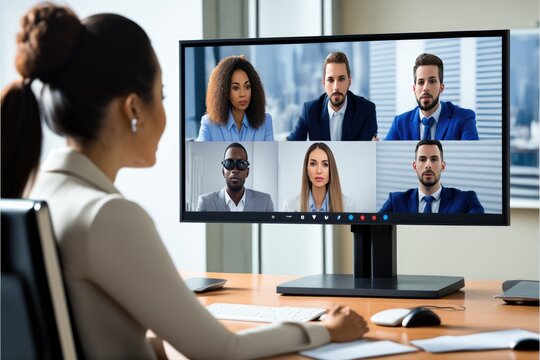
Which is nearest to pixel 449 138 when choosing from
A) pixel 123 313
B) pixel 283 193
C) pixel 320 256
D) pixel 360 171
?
pixel 360 171

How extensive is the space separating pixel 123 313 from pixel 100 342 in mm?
52

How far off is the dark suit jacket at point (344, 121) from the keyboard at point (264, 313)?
415 mm

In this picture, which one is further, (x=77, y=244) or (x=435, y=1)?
(x=435, y=1)

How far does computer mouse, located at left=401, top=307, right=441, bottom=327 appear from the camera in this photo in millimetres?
1562

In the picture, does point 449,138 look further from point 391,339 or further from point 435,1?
point 435,1

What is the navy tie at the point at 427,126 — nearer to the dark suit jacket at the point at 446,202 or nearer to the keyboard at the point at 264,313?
the dark suit jacket at the point at 446,202

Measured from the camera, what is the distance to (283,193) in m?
1.97

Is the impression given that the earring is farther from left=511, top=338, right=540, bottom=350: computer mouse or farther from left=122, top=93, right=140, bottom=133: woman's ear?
left=511, top=338, right=540, bottom=350: computer mouse

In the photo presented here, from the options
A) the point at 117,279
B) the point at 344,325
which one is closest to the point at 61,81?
the point at 117,279

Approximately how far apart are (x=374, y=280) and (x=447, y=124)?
397mm

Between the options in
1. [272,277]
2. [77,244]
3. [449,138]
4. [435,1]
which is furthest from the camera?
[435,1]

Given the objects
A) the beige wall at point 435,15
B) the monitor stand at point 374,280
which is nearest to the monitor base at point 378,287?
the monitor stand at point 374,280

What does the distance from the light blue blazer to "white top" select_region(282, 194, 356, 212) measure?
0.15 meters

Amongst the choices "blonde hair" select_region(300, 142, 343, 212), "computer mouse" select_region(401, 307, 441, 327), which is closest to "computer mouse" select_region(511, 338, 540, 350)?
"computer mouse" select_region(401, 307, 441, 327)
